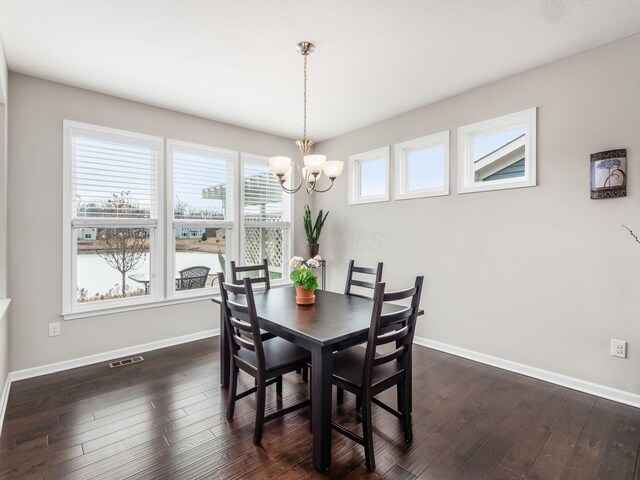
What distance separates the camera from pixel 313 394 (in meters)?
1.89

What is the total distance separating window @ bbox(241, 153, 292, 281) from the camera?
4617mm

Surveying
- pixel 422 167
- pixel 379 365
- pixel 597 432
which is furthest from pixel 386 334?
pixel 422 167

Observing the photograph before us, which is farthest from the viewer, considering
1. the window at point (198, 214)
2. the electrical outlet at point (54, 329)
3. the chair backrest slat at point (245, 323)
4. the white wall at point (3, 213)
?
the window at point (198, 214)

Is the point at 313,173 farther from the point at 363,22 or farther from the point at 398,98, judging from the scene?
the point at 398,98

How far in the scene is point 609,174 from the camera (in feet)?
8.54

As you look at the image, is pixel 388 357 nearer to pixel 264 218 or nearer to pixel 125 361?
pixel 125 361

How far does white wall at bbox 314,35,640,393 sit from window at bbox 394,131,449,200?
3.5 inches

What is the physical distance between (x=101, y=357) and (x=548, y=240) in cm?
450

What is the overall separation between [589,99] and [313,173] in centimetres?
237

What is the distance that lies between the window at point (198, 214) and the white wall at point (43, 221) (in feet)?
2.13

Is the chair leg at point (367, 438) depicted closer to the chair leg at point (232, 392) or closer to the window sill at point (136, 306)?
the chair leg at point (232, 392)

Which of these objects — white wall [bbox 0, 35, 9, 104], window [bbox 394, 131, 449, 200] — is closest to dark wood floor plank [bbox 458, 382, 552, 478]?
window [bbox 394, 131, 449, 200]

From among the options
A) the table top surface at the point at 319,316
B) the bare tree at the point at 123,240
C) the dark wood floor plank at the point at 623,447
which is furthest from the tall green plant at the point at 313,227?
the dark wood floor plank at the point at 623,447

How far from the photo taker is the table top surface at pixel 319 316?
6.27 ft
